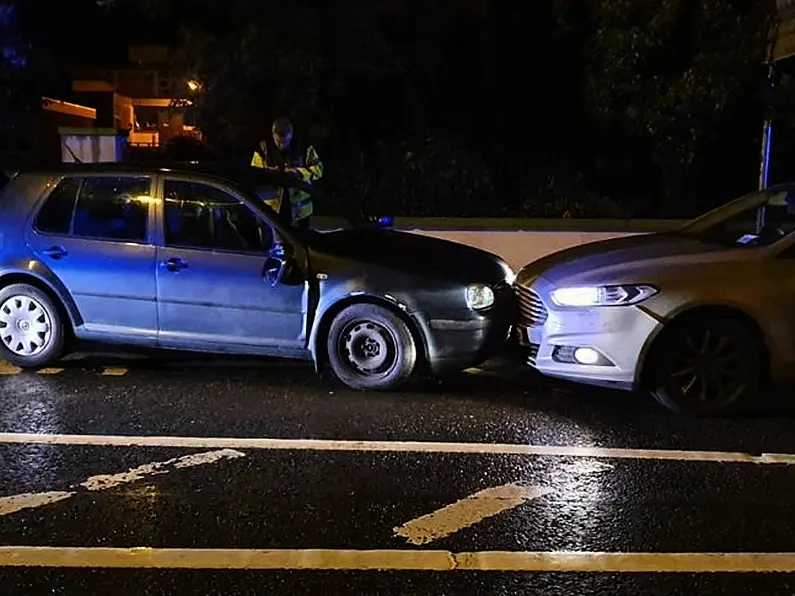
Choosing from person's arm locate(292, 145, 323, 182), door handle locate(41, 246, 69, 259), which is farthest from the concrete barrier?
door handle locate(41, 246, 69, 259)

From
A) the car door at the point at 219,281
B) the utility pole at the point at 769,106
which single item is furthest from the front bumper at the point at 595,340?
the utility pole at the point at 769,106

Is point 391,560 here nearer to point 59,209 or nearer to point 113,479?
point 113,479

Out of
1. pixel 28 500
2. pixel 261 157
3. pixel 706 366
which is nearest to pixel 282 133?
pixel 261 157

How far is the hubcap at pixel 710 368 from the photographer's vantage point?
6.53 meters

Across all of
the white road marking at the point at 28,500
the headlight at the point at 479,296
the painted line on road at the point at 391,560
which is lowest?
the painted line on road at the point at 391,560

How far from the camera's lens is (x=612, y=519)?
4750mm

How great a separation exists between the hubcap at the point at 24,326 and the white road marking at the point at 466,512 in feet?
13.3

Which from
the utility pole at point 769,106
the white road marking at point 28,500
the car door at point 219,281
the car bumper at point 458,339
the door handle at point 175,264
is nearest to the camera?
the white road marking at point 28,500

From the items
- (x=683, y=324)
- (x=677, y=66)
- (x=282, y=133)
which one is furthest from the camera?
(x=677, y=66)

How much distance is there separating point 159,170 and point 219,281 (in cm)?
101

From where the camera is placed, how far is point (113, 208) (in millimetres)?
7445

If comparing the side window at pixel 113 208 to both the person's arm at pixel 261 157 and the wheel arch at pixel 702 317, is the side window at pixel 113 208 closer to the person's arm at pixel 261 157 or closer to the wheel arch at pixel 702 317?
the person's arm at pixel 261 157

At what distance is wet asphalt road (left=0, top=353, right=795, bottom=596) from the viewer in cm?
409

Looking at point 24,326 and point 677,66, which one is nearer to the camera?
point 24,326
